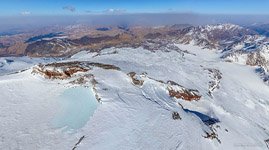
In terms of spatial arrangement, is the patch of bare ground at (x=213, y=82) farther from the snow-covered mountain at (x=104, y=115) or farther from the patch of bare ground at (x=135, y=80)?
the patch of bare ground at (x=135, y=80)

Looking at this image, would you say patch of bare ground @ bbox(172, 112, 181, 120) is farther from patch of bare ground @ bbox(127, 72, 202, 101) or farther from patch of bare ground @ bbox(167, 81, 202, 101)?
patch of bare ground @ bbox(167, 81, 202, 101)

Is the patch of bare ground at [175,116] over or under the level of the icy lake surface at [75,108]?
under

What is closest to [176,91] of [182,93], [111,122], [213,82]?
[182,93]

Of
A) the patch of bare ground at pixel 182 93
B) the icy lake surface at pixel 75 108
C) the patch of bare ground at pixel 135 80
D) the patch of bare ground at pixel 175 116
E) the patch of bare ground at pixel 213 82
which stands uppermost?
the icy lake surface at pixel 75 108

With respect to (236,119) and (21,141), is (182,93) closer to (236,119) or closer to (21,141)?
(236,119)

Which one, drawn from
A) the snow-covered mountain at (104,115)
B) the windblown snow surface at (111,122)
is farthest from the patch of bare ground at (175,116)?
the windblown snow surface at (111,122)

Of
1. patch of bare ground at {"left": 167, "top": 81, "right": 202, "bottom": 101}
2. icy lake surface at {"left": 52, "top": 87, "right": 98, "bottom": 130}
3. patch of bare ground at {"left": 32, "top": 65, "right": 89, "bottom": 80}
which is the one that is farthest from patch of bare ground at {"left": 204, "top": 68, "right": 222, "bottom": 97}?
icy lake surface at {"left": 52, "top": 87, "right": 98, "bottom": 130}

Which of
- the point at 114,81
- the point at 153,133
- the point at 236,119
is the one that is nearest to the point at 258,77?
the point at 236,119

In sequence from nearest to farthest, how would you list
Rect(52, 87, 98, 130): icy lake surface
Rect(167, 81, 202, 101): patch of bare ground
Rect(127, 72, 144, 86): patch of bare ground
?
1. Rect(52, 87, 98, 130): icy lake surface
2. Rect(127, 72, 144, 86): patch of bare ground
3. Rect(167, 81, 202, 101): patch of bare ground

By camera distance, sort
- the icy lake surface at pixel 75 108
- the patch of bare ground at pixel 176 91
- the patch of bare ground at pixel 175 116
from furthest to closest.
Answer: the patch of bare ground at pixel 176 91 < the patch of bare ground at pixel 175 116 < the icy lake surface at pixel 75 108
